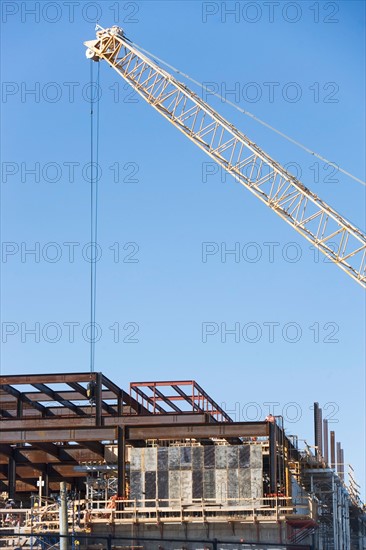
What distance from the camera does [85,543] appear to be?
58000mm

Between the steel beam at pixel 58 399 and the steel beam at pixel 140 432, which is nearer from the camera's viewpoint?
the steel beam at pixel 140 432

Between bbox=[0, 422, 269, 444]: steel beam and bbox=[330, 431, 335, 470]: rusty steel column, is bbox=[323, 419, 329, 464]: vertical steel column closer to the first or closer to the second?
bbox=[330, 431, 335, 470]: rusty steel column

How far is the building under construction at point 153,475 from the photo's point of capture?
59562 mm

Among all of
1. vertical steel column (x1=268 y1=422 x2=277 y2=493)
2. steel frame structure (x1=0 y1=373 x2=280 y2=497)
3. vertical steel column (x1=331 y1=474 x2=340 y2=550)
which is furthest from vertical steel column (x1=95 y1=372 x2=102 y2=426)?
vertical steel column (x1=331 y1=474 x2=340 y2=550)

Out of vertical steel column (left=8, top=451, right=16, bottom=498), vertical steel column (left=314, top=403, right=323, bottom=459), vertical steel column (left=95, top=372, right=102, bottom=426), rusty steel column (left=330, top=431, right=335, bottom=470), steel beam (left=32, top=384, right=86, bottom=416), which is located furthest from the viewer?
rusty steel column (left=330, top=431, right=335, bottom=470)

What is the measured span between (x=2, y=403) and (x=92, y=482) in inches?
522

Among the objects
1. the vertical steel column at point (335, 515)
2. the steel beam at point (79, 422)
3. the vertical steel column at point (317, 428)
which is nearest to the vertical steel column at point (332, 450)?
the vertical steel column at point (317, 428)

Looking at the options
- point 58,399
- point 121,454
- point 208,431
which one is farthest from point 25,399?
point 208,431

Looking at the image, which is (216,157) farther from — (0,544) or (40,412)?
(0,544)

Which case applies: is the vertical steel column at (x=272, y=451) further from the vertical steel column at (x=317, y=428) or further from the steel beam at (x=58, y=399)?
the vertical steel column at (x=317, y=428)

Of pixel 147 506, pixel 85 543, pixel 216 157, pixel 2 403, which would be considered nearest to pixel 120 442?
pixel 147 506

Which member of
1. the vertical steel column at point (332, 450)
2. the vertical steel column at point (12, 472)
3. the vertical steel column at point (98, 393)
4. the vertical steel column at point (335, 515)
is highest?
the vertical steel column at point (98, 393)

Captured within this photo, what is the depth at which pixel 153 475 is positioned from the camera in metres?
64.5

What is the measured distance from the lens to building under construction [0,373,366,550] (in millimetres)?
59562
